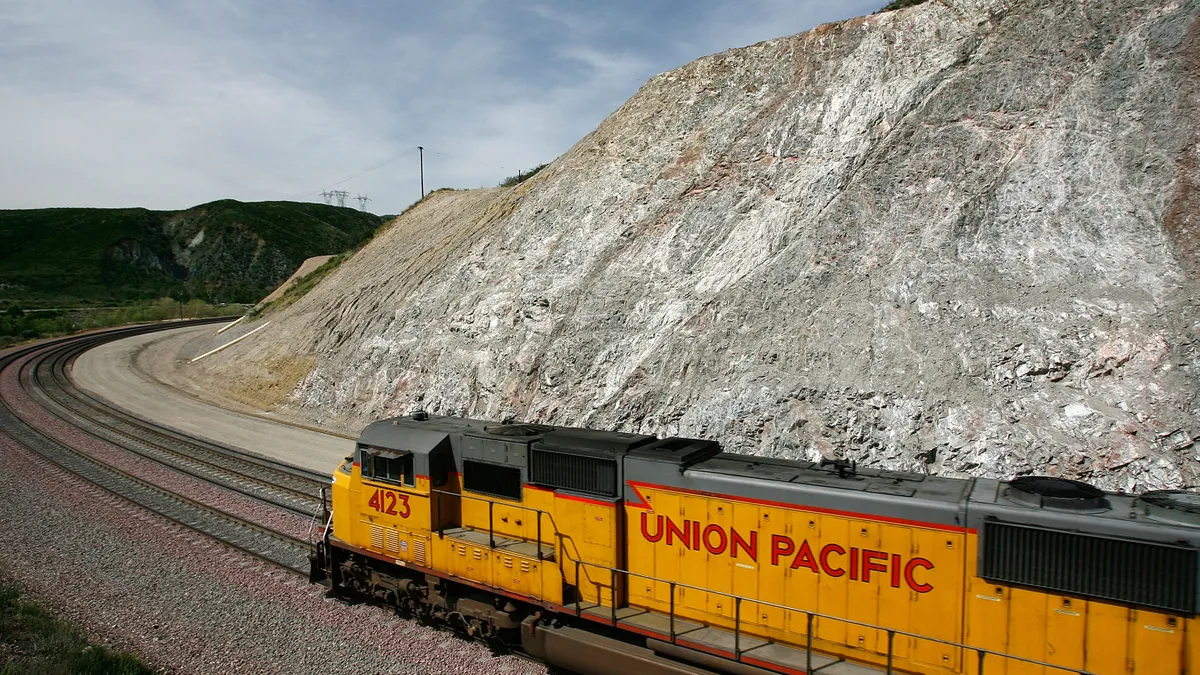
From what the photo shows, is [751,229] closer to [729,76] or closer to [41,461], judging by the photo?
[729,76]

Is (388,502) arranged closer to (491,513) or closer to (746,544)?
(491,513)

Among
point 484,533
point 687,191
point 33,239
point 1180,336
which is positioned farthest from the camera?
point 33,239

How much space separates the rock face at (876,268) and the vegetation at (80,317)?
40463 mm

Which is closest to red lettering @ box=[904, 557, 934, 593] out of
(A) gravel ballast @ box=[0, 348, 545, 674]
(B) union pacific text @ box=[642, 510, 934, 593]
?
(B) union pacific text @ box=[642, 510, 934, 593]

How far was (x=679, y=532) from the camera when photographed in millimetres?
9547

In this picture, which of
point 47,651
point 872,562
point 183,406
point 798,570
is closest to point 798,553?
point 798,570

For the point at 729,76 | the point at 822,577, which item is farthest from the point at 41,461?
the point at 729,76

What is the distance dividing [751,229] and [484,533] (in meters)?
15.4

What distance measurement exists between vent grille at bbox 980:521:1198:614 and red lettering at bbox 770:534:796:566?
2179 millimetres

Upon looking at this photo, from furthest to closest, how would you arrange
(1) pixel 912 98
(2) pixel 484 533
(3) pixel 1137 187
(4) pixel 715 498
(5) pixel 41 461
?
1. (1) pixel 912 98
2. (5) pixel 41 461
3. (3) pixel 1137 187
4. (2) pixel 484 533
5. (4) pixel 715 498

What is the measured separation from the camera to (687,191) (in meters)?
25.4

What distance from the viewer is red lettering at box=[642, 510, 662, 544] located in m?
9.71

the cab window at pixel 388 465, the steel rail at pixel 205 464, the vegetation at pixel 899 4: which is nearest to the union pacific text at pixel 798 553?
the cab window at pixel 388 465

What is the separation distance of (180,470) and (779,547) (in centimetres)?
1884
